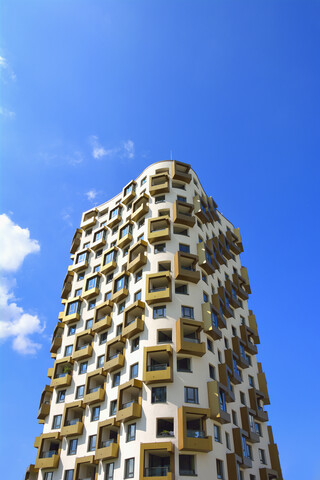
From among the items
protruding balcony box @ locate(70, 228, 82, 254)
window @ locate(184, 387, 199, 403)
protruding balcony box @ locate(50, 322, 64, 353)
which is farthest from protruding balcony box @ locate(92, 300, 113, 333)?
protruding balcony box @ locate(70, 228, 82, 254)

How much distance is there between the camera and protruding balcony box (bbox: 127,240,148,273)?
1940 inches

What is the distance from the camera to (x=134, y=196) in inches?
2398

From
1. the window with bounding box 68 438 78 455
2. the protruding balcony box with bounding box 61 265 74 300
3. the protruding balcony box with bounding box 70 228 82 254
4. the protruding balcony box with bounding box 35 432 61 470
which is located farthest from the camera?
the protruding balcony box with bounding box 70 228 82 254

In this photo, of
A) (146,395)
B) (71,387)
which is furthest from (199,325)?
(71,387)

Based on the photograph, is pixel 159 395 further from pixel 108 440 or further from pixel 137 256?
pixel 137 256

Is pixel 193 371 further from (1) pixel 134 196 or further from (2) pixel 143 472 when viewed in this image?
(1) pixel 134 196

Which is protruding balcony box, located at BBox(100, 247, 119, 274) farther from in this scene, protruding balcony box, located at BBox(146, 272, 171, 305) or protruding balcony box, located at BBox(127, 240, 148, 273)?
protruding balcony box, located at BBox(146, 272, 171, 305)

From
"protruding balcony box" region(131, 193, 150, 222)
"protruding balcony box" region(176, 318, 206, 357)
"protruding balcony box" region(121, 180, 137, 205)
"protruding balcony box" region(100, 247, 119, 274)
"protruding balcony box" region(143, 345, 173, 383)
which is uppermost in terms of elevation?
"protruding balcony box" region(121, 180, 137, 205)

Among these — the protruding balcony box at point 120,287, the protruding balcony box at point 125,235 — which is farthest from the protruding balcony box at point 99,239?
the protruding balcony box at point 120,287

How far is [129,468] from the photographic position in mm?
36562

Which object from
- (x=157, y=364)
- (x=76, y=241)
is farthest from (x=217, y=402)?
(x=76, y=241)

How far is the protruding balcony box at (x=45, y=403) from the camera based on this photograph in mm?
49719

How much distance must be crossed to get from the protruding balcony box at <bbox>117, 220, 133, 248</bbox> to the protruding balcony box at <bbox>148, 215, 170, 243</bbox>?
4215 millimetres

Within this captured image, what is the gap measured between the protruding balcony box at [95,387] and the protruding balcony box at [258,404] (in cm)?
1880
